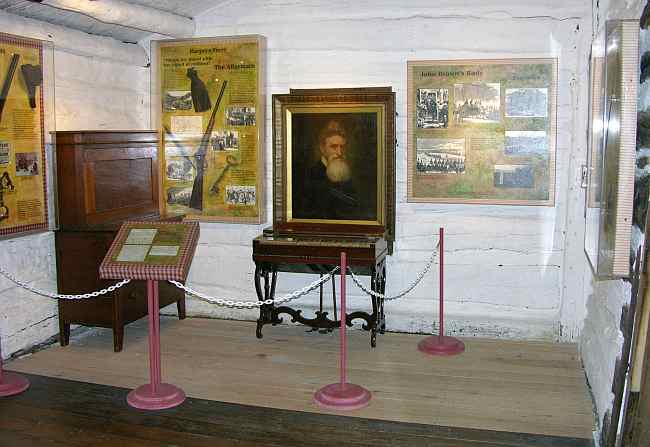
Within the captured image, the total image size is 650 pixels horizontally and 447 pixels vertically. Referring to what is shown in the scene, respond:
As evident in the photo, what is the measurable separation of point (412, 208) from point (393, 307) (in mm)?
1002

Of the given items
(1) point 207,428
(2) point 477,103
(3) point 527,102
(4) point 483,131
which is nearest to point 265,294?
(1) point 207,428

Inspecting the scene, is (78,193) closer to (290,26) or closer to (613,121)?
(290,26)

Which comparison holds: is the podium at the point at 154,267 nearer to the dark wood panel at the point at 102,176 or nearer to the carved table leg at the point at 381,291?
the dark wood panel at the point at 102,176

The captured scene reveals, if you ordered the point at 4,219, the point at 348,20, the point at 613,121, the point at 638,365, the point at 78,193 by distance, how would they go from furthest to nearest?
1. the point at 348,20
2. the point at 78,193
3. the point at 4,219
4. the point at 613,121
5. the point at 638,365

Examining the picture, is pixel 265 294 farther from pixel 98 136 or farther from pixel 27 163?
pixel 27 163

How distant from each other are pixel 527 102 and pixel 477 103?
1.48 feet

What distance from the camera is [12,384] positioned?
219 inches

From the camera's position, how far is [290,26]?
24.0 ft

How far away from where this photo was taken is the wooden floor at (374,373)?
5.09 meters

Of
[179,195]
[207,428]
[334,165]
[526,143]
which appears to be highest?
[526,143]

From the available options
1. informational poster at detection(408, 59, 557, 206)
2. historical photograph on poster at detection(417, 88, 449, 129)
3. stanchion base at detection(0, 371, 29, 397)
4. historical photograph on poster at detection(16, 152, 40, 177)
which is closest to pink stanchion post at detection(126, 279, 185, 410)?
stanchion base at detection(0, 371, 29, 397)

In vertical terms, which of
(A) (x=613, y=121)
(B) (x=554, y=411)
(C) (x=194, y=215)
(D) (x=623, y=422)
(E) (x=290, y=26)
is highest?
(E) (x=290, y=26)

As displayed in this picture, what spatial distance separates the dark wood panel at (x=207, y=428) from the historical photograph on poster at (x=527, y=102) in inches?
124

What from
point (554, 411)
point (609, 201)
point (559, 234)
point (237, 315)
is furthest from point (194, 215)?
point (609, 201)
